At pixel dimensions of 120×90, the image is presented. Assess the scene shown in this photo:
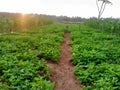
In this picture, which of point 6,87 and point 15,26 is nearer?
point 6,87

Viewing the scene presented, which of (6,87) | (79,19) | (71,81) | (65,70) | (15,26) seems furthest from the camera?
(79,19)

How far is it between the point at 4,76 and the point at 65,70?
274cm

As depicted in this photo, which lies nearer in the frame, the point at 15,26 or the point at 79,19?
the point at 15,26

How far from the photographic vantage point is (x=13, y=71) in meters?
7.77

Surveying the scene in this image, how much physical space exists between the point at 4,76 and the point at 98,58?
4.30 meters

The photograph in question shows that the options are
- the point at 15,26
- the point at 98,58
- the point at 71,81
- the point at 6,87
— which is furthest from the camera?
the point at 15,26

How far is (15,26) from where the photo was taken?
27672 mm

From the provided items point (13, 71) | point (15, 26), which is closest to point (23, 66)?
point (13, 71)

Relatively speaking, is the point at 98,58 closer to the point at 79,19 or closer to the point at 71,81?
the point at 71,81

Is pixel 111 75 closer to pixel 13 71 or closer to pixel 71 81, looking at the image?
pixel 71 81

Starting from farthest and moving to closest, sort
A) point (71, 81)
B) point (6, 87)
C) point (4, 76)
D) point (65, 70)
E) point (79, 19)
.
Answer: point (79, 19) → point (65, 70) → point (71, 81) → point (4, 76) → point (6, 87)

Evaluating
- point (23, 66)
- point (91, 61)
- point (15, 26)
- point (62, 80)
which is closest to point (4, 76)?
point (23, 66)

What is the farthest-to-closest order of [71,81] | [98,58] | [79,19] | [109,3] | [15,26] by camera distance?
1. [79,19]
2. [109,3]
3. [15,26]
4. [98,58]
5. [71,81]

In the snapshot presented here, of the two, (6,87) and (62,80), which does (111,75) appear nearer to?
(62,80)
